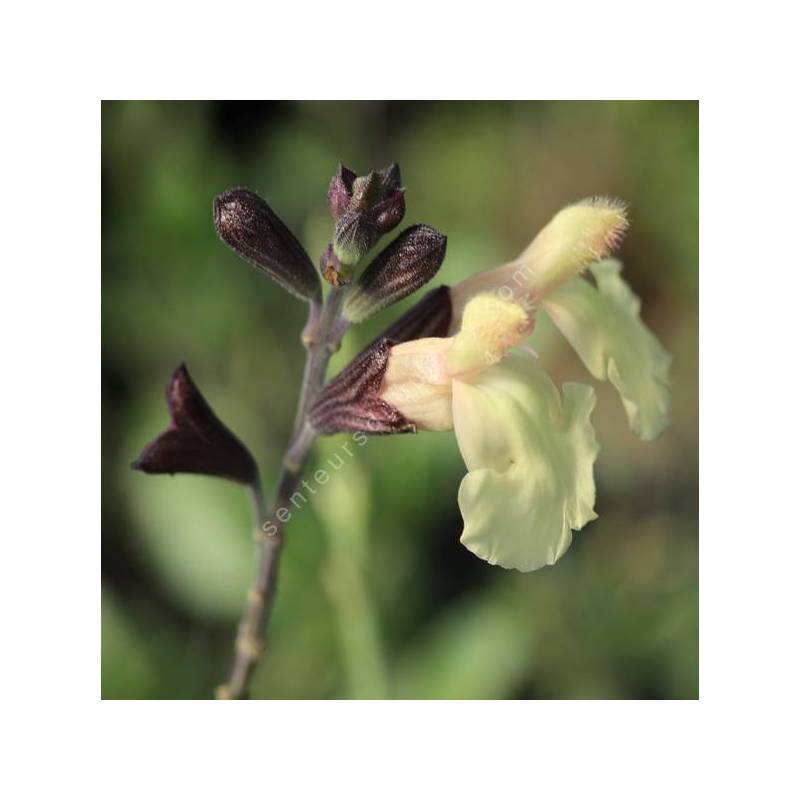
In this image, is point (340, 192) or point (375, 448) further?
point (375, 448)

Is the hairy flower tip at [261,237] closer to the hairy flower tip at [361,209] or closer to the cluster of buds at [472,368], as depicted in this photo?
the cluster of buds at [472,368]

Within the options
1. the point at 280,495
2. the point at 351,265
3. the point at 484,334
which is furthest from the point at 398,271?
the point at 280,495

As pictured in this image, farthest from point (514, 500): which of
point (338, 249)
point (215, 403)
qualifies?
point (215, 403)

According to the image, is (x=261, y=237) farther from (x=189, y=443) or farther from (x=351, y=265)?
(x=189, y=443)

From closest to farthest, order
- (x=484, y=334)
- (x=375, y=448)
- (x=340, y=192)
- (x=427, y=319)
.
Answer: (x=484, y=334), (x=340, y=192), (x=427, y=319), (x=375, y=448)

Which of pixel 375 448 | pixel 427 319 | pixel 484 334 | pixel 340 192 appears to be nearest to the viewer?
pixel 484 334

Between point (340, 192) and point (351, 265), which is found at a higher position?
point (340, 192)

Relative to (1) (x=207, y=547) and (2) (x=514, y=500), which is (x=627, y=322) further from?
(1) (x=207, y=547)
